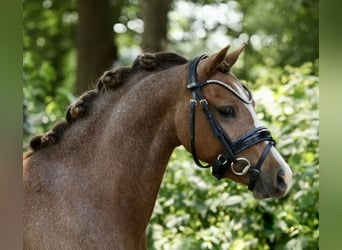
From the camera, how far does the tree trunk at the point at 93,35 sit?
10.3 meters

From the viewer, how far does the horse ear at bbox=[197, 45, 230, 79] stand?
2914 mm

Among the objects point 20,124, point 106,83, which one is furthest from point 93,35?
point 20,124

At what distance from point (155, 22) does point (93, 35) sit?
196 centimetres

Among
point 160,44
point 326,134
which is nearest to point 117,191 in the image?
point 326,134

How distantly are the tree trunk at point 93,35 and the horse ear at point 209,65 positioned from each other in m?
7.38

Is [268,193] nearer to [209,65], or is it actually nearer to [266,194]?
[266,194]

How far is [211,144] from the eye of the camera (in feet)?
9.61

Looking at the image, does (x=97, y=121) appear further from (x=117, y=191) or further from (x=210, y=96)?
(x=210, y=96)

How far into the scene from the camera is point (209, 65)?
2945 millimetres

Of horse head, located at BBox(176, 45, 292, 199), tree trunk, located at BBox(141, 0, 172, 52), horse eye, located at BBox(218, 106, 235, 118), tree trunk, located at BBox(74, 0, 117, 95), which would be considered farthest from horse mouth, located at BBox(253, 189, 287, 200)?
tree trunk, located at BBox(74, 0, 117, 95)

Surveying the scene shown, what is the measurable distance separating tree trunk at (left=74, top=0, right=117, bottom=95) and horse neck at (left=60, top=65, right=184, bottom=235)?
7258 mm

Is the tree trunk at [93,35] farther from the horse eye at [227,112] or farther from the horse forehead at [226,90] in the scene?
the horse eye at [227,112]

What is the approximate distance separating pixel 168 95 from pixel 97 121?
0.41 m

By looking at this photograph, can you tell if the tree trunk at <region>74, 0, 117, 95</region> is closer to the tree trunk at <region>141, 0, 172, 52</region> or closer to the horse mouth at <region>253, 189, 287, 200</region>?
the tree trunk at <region>141, 0, 172, 52</region>
